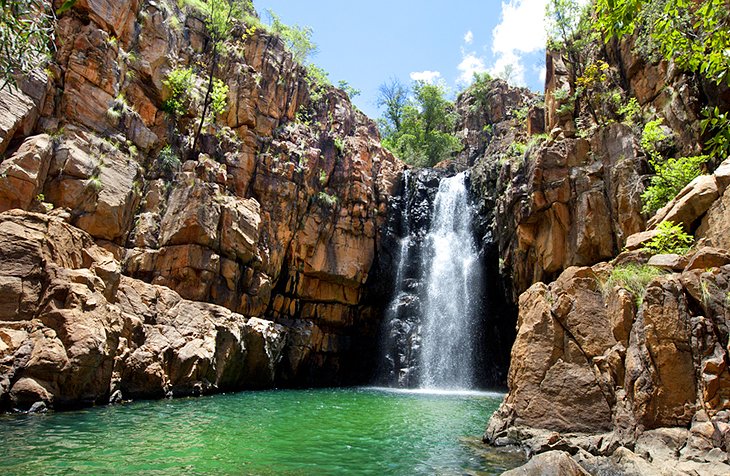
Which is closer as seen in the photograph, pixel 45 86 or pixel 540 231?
pixel 45 86

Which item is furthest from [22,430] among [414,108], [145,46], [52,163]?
[414,108]

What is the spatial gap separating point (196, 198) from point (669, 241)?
17.8m

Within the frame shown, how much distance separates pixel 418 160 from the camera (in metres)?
38.8

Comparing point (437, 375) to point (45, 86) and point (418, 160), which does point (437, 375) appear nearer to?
point (418, 160)

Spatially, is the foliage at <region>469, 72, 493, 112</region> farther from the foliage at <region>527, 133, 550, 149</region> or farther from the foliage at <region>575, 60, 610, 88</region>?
the foliage at <region>575, 60, 610, 88</region>

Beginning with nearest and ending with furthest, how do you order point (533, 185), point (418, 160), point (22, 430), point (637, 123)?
point (22, 430) < point (637, 123) < point (533, 185) < point (418, 160)

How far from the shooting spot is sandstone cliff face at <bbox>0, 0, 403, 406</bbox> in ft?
51.3

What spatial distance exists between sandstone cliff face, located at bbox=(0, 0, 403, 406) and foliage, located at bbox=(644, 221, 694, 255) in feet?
45.9

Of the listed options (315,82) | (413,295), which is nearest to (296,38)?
(315,82)

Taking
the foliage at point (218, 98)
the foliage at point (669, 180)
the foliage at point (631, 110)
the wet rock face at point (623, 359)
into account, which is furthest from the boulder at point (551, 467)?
the foliage at point (218, 98)

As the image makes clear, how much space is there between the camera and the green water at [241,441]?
736 centimetres

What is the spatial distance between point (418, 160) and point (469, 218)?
1229cm

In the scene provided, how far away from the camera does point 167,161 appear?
2183 centimetres

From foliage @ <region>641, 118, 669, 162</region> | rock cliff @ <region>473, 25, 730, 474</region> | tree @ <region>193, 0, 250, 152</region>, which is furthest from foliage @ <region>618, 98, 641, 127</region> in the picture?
tree @ <region>193, 0, 250, 152</region>
